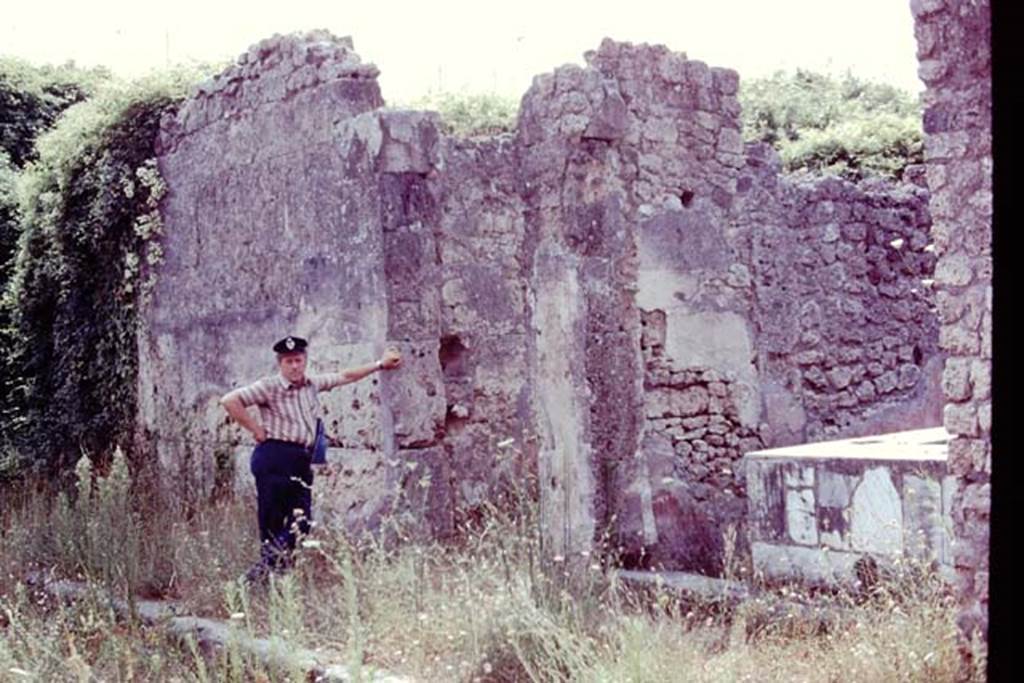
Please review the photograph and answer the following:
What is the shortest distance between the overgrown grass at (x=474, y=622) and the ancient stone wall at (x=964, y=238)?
50 cm

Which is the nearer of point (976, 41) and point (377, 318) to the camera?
point (976, 41)

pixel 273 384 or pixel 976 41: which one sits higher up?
pixel 976 41

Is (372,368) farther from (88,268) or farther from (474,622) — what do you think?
(88,268)

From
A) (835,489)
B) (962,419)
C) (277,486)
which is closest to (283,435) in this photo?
(277,486)

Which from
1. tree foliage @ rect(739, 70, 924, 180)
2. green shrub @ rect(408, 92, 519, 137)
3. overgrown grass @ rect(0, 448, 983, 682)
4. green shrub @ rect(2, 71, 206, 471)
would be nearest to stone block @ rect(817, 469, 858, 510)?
overgrown grass @ rect(0, 448, 983, 682)

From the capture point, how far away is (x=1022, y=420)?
3.10 feet

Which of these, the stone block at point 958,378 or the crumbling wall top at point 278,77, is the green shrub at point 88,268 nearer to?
the crumbling wall top at point 278,77

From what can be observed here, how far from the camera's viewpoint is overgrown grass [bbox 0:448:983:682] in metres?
5.00

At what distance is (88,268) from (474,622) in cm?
766

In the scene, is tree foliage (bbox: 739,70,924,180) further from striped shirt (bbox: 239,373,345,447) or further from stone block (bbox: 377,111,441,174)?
striped shirt (bbox: 239,373,345,447)

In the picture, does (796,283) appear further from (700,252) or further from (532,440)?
(532,440)

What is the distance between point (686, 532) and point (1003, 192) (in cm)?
734

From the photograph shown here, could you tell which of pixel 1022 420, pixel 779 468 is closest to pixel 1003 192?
pixel 1022 420

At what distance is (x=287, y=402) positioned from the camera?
7.85 metres
